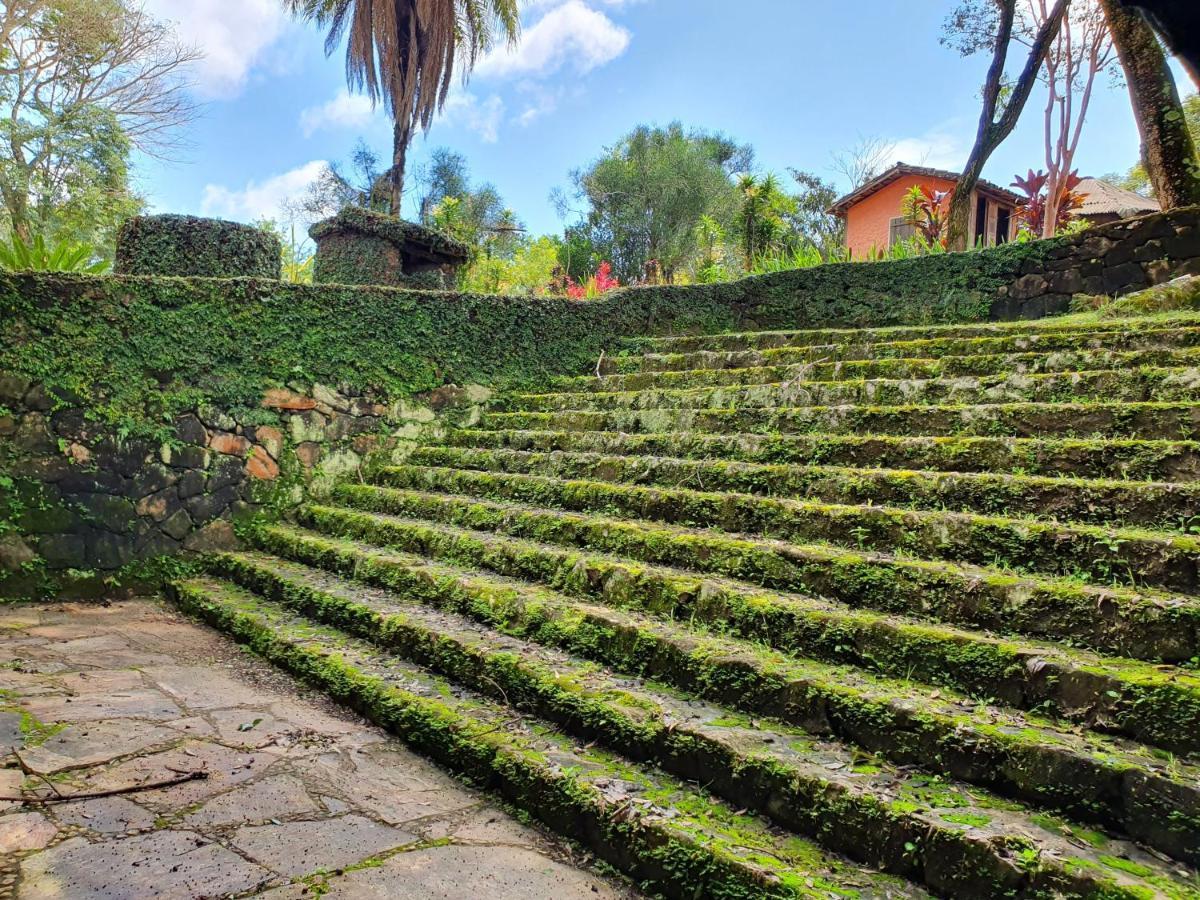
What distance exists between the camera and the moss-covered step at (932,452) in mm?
2631

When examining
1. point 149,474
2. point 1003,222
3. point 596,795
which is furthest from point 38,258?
point 1003,222

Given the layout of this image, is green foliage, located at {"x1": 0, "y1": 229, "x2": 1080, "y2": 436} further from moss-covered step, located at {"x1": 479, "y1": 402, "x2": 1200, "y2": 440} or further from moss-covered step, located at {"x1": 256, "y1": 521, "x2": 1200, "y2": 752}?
moss-covered step, located at {"x1": 256, "y1": 521, "x2": 1200, "y2": 752}

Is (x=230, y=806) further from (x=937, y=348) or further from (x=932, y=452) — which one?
(x=937, y=348)

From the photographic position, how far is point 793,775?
179 cm

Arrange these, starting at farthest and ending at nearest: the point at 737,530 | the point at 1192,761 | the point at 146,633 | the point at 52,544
Result: the point at 52,544 → the point at 146,633 → the point at 737,530 → the point at 1192,761

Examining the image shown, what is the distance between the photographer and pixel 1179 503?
234 cm

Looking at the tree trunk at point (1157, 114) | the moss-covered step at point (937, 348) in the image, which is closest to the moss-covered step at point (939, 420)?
the moss-covered step at point (937, 348)

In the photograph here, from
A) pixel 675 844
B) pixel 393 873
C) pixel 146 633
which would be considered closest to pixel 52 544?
pixel 146 633

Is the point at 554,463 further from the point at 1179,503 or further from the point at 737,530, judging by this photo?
the point at 1179,503

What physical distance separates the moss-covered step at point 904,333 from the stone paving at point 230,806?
4.00 meters

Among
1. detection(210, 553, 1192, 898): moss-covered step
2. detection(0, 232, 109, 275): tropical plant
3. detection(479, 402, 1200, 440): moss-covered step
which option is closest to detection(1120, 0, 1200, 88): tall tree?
detection(210, 553, 1192, 898): moss-covered step

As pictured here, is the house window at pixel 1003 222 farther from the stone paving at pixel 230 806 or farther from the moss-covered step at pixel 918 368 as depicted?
the stone paving at pixel 230 806

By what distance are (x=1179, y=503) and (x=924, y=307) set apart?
5.51 meters

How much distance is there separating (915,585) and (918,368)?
7.32 feet
